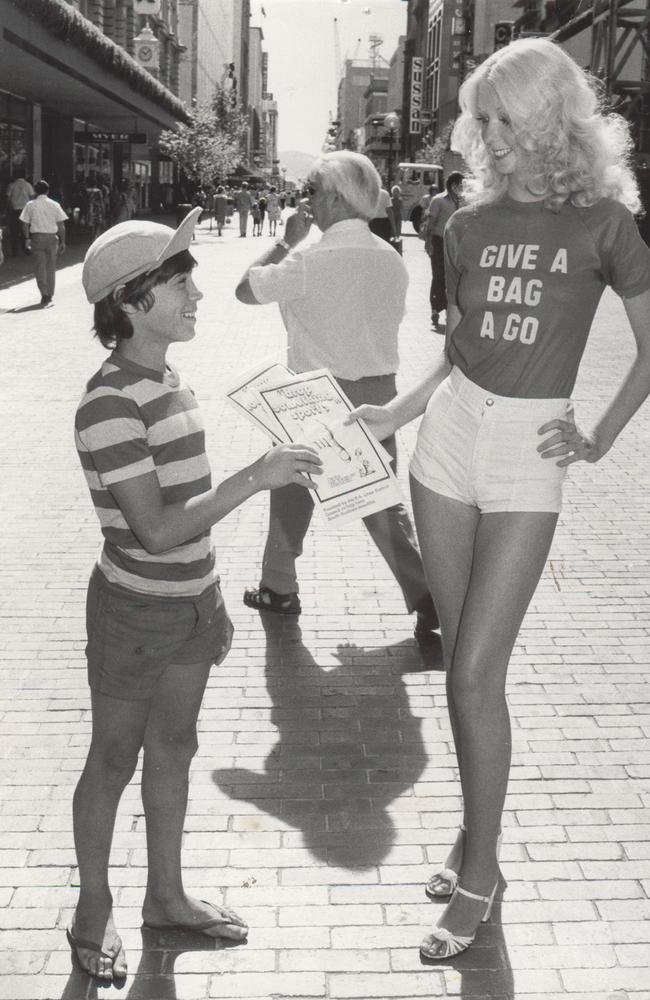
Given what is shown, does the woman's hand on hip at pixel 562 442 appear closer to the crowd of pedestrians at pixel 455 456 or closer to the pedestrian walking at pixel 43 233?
the crowd of pedestrians at pixel 455 456

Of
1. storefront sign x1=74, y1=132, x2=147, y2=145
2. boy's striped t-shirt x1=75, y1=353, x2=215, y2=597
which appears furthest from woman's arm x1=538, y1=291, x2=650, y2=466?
storefront sign x1=74, y1=132, x2=147, y2=145

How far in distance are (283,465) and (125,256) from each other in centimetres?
56

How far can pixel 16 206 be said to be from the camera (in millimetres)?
27328

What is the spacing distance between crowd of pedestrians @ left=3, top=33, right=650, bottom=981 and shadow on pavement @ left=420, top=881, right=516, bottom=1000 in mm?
47

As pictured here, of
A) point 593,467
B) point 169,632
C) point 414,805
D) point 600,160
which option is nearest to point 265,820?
point 414,805

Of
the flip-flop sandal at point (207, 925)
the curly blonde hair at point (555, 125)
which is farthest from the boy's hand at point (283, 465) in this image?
the flip-flop sandal at point (207, 925)

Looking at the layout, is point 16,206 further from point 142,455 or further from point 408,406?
point 142,455

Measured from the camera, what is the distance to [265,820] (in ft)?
12.3

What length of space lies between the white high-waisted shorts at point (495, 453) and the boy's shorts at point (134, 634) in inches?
27.0

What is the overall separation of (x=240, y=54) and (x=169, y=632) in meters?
167

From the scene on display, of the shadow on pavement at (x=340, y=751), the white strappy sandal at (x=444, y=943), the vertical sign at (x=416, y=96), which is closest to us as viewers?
the white strappy sandal at (x=444, y=943)

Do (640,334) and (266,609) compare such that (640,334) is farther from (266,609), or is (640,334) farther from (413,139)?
(413,139)

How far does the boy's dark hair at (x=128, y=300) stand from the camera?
265 cm

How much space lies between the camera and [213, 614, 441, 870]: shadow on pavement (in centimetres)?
370
